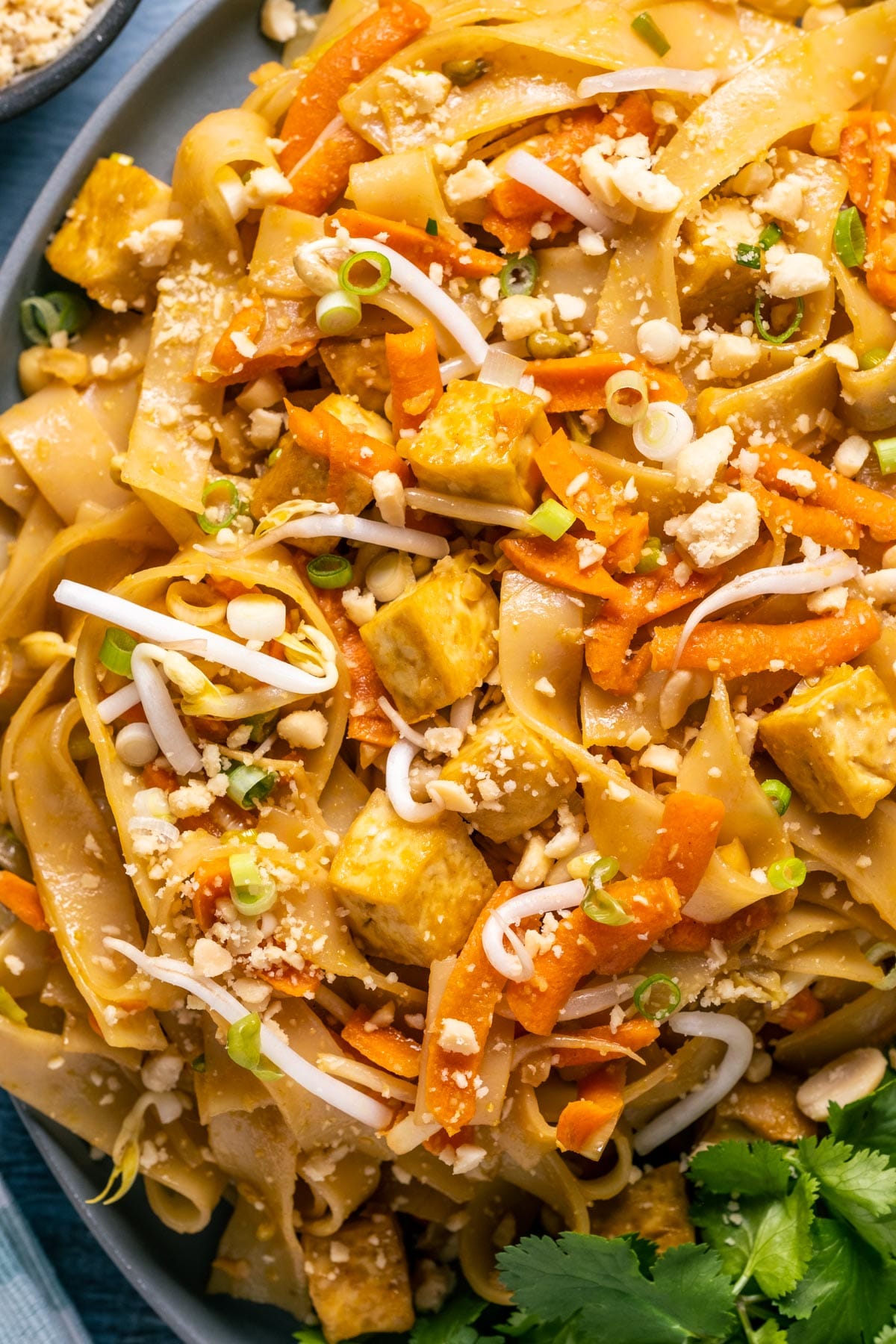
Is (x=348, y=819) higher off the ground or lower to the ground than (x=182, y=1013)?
higher

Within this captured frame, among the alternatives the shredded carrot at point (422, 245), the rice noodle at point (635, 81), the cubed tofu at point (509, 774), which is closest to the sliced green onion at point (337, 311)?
the shredded carrot at point (422, 245)

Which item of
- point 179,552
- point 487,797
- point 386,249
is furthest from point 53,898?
point 386,249

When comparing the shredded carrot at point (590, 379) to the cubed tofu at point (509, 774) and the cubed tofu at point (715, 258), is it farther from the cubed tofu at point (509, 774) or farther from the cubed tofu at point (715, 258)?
the cubed tofu at point (509, 774)

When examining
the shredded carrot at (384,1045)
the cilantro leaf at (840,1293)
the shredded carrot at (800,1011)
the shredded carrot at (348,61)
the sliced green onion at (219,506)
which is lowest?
the cilantro leaf at (840,1293)

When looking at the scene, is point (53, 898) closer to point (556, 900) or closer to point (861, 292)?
point (556, 900)

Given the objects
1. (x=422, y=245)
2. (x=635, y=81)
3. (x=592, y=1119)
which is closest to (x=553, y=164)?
(x=635, y=81)

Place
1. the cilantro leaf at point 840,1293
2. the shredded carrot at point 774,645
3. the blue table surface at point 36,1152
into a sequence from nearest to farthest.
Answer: the shredded carrot at point 774,645, the cilantro leaf at point 840,1293, the blue table surface at point 36,1152
